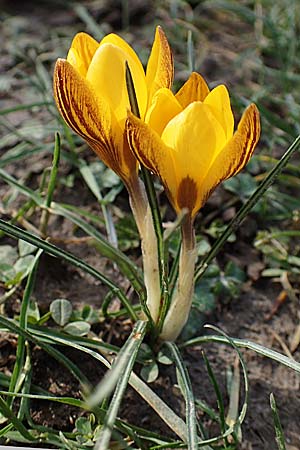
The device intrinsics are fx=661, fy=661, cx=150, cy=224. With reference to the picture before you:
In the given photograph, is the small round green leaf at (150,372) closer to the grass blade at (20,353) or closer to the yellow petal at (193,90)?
the grass blade at (20,353)

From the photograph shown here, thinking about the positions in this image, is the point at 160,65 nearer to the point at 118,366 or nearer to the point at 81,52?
the point at 81,52

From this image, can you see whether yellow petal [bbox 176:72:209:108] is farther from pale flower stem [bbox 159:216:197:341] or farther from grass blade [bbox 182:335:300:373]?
grass blade [bbox 182:335:300:373]

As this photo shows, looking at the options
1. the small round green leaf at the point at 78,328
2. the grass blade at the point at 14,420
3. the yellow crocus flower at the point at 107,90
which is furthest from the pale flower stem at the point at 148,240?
the grass blade at the point at 14,420

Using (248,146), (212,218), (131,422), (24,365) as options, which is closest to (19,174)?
(212,218)

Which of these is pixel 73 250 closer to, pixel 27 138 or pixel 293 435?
pixel 27 138

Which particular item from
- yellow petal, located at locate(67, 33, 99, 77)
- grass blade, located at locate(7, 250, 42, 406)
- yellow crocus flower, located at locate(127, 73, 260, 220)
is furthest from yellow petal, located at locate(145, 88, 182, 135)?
grass blade, located at locate(7, 250, 42, 406)

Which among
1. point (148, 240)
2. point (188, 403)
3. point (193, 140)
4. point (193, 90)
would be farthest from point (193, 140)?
point (188, 403)
